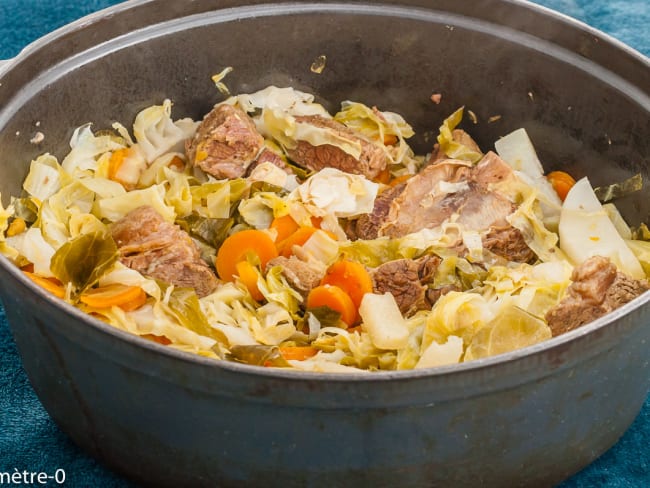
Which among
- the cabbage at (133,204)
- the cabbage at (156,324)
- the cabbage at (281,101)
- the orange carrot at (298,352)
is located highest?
the cabbage at (281,101)

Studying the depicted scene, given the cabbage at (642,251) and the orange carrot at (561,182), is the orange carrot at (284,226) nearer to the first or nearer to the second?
the orange carrot at (561,182)

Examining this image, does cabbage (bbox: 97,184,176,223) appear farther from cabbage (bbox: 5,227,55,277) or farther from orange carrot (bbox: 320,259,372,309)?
orange carrot (bbox: 320,259,372,309)

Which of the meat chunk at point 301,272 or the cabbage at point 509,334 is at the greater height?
the cabbage at point 509,334

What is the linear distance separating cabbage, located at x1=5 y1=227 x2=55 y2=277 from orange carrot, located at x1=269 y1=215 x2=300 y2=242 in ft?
2.08

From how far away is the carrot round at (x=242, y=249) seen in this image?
2.77 m

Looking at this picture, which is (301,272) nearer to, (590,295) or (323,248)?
(323,248)

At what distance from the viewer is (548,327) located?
2.30 metres

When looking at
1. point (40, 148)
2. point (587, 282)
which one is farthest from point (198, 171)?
point (587, 282)

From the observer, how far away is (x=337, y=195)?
2.96 metres

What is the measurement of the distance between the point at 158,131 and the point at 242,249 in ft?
2.19

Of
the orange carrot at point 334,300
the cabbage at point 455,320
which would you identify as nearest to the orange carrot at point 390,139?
the orange carrot at point 334,300

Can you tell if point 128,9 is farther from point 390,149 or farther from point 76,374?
point 76,374

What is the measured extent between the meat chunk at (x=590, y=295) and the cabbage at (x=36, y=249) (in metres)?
1.29

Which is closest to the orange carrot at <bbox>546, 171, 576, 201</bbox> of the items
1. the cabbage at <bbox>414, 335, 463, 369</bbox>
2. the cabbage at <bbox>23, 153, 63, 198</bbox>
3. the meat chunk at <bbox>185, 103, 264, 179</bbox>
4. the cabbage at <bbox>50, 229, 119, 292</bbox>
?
the meat chunk at <bbox>185, 103, 264, 179</bbox>
